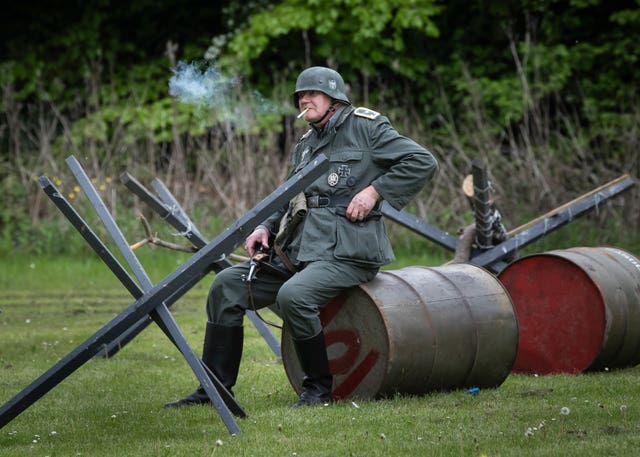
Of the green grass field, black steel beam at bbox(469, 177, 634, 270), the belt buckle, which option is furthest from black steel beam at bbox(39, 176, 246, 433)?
black steel beam at bbox(469, 177, 634, 270)

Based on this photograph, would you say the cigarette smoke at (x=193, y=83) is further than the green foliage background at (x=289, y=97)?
No

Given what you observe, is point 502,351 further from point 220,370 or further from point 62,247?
point 62,247

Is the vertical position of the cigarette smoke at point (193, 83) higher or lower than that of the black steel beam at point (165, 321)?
higher

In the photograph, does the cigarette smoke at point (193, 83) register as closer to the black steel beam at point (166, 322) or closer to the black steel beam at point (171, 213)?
the black steel beam at point (171, 213)

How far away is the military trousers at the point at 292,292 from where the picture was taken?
237 inches

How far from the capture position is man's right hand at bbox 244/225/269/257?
648 centimetres

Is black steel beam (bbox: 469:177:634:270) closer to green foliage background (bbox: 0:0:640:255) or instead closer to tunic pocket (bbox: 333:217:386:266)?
tunic pocket (bbox: 333:217:386:266)

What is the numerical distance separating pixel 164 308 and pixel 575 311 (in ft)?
9.15

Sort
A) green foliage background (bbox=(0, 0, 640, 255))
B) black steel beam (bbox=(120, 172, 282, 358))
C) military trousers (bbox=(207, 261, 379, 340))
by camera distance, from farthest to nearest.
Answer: green foliage background (bbox=(0, 0, 640, 255)), black steel beam (bbox=(120, 172, 282, 358)), military trousers (bbox=(207, 261, 379, 340))

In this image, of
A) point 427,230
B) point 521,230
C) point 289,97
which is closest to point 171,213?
point 427,230

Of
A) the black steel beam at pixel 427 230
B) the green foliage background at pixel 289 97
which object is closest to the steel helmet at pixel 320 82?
the black steel beam at pixel 427 230

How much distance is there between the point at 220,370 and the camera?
6242mm

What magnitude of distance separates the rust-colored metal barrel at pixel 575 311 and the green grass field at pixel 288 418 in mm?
179

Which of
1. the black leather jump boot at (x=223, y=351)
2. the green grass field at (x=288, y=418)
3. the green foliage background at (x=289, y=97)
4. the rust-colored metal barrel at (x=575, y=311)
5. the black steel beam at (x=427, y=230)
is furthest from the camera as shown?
the green foliage background at (x=289, y=97)
